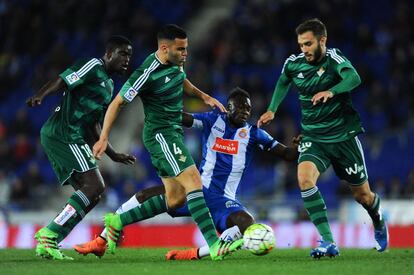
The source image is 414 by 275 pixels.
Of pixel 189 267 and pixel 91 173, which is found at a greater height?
pixel 91 173

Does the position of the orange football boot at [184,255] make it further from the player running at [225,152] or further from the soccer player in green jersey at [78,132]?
the soccer player in green jersey at [78,132]

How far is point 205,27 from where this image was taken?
26141mm

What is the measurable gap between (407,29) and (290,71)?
1236cm

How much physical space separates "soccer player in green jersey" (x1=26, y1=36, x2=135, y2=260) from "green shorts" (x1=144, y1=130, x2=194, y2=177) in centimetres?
74

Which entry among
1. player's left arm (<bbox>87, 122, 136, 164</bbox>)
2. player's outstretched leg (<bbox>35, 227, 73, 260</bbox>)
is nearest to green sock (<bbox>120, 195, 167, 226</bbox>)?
player's left arm (<bbox>87, 122, 136, 164</bbox>)

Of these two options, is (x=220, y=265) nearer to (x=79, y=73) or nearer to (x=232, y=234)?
(x=232, y=234)

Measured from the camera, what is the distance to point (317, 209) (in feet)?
31.9

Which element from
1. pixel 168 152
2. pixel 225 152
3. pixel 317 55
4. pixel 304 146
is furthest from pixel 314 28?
pixel 168 152

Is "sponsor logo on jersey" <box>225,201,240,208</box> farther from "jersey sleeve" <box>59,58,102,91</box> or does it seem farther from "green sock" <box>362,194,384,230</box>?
"jersey sleeve" <box>59,58,102,91</box>

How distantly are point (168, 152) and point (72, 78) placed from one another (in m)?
1.32

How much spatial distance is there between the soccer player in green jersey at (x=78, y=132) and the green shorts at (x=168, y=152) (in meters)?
0.74

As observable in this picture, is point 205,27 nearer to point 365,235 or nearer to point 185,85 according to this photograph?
point 365,235

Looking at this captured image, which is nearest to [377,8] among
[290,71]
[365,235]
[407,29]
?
[407,29]

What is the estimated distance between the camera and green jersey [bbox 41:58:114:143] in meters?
9.97
